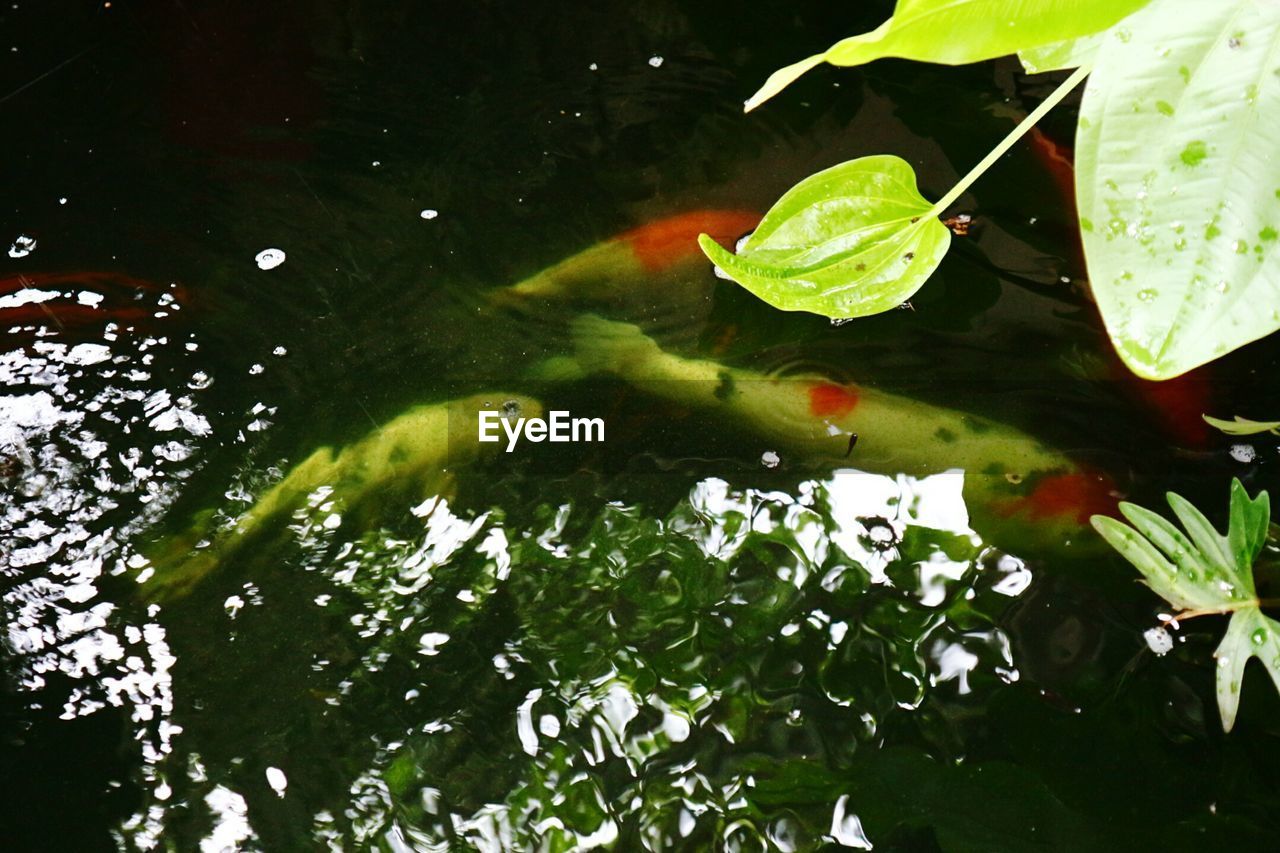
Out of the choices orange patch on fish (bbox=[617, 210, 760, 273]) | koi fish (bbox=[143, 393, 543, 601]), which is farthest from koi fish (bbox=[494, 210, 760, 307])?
koi fish (bbox=[143, 393, 543, 601])

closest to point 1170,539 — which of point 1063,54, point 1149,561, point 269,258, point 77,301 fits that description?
point 1149,561

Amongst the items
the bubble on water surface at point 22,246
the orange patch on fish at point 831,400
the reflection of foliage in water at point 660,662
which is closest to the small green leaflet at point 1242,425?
the reflection of foliage in water at point 660,662

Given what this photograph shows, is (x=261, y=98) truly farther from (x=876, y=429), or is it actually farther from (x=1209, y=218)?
(x=1209, y=218)

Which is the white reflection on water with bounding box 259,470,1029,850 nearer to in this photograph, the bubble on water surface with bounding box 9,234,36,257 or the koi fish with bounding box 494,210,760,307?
the koi fish with bounding box 494,210,760,307

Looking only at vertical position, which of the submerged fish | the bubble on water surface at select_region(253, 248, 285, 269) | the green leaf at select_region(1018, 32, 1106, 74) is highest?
the bubble on water surface at select_region(253, 248, 285, 269)

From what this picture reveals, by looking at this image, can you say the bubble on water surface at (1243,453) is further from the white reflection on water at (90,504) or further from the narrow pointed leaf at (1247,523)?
the white reflection on water at (90,504)

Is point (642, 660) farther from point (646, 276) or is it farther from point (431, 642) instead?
point (646, 276)

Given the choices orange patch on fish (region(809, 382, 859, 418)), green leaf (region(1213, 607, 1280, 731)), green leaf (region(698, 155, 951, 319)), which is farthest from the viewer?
orange patch on fish (region(809, 382, 859, 418))
